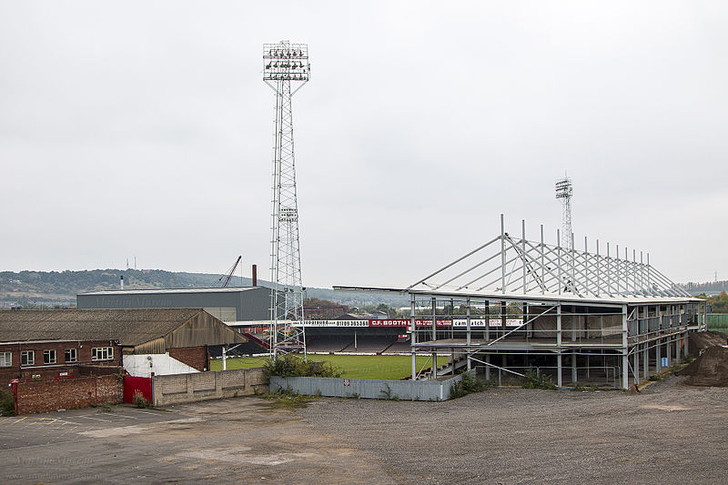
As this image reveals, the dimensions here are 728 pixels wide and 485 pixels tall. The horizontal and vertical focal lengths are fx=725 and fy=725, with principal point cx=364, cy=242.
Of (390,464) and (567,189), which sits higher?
(567,189)

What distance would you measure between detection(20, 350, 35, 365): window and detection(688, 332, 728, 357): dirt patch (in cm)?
5337

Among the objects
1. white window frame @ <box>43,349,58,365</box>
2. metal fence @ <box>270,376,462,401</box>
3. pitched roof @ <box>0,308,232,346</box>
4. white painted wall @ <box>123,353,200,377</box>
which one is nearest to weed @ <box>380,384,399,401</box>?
metal fence @ <box>270,376,462,401</box>

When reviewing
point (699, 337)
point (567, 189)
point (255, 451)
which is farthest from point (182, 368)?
point (567, 189)

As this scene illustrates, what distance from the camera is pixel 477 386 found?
42.7 m

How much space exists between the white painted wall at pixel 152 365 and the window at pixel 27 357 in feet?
20.1

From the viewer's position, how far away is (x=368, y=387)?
1678 inches

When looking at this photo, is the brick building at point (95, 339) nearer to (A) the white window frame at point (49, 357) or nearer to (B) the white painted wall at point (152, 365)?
(A) the white window frame at point (49, 357)

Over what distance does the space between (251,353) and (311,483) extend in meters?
67.2

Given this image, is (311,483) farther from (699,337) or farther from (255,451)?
(699,337)

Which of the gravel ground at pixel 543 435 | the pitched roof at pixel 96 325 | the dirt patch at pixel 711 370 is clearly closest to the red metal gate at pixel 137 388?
the gravel ground at pixel 543 435

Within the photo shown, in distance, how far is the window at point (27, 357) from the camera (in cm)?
4512

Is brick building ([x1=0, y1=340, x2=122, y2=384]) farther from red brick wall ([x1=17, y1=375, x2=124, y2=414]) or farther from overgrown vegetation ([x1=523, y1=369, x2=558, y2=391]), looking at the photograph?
overgrown vegetation ([x1=523, y1=369, x2=558, y2=391])

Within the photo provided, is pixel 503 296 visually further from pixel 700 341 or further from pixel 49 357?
pixel 700 341

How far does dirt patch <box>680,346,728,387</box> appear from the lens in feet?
139
